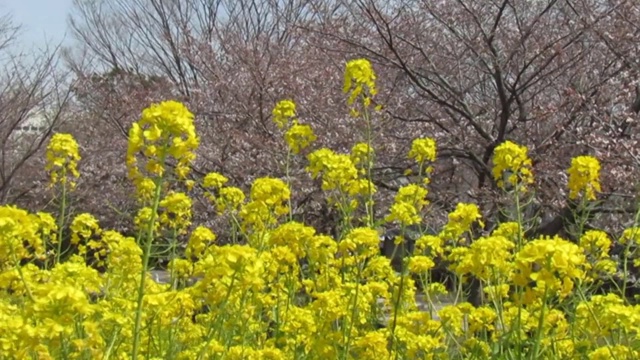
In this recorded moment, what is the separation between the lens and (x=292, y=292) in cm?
417

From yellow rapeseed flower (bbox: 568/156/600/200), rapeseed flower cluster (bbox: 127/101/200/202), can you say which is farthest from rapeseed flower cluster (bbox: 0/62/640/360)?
yellow rapeseed flower (bbox: 568/156/600/200)

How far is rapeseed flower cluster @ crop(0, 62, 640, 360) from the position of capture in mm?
2320

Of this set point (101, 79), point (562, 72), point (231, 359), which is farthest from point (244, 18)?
point (231, 359)

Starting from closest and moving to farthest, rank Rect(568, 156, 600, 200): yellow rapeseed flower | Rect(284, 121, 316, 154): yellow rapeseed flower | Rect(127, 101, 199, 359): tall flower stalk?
1. Rect(127, 101, 199, 359): tall flower stalk
2. Rect(568, 156, 600, 200): yellow rapeseed flower
3. Rect(284, 121, 316, 154): yellow rapeseed flower

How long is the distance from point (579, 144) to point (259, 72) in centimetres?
405

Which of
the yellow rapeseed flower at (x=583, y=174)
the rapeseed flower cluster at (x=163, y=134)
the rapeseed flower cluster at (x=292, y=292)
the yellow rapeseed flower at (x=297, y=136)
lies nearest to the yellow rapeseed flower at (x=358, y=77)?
the rapeseed flower cluster at (x=292, y=292)

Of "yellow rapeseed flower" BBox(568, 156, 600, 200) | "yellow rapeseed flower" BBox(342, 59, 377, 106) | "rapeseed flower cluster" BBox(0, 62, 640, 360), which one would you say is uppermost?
"yellow rapeseed flower" BBox(342, 59, 377, 106)

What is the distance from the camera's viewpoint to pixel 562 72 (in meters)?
7.80

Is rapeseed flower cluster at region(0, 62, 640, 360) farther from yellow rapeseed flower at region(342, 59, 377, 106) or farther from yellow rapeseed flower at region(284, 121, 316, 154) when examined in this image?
yellow rapeseed flower at region(284, 121, 316, 154)

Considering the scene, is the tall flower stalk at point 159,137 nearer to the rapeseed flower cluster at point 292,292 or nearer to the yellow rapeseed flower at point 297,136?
the rapeseed flower cluster at point 292,292

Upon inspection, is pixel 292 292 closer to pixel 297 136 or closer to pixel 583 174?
pixel 297 136

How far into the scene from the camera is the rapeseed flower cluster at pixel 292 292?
7.61ft

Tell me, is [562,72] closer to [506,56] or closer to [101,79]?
[506,56]

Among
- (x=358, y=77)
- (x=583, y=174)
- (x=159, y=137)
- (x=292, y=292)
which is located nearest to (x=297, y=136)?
(x=358, y=77)
